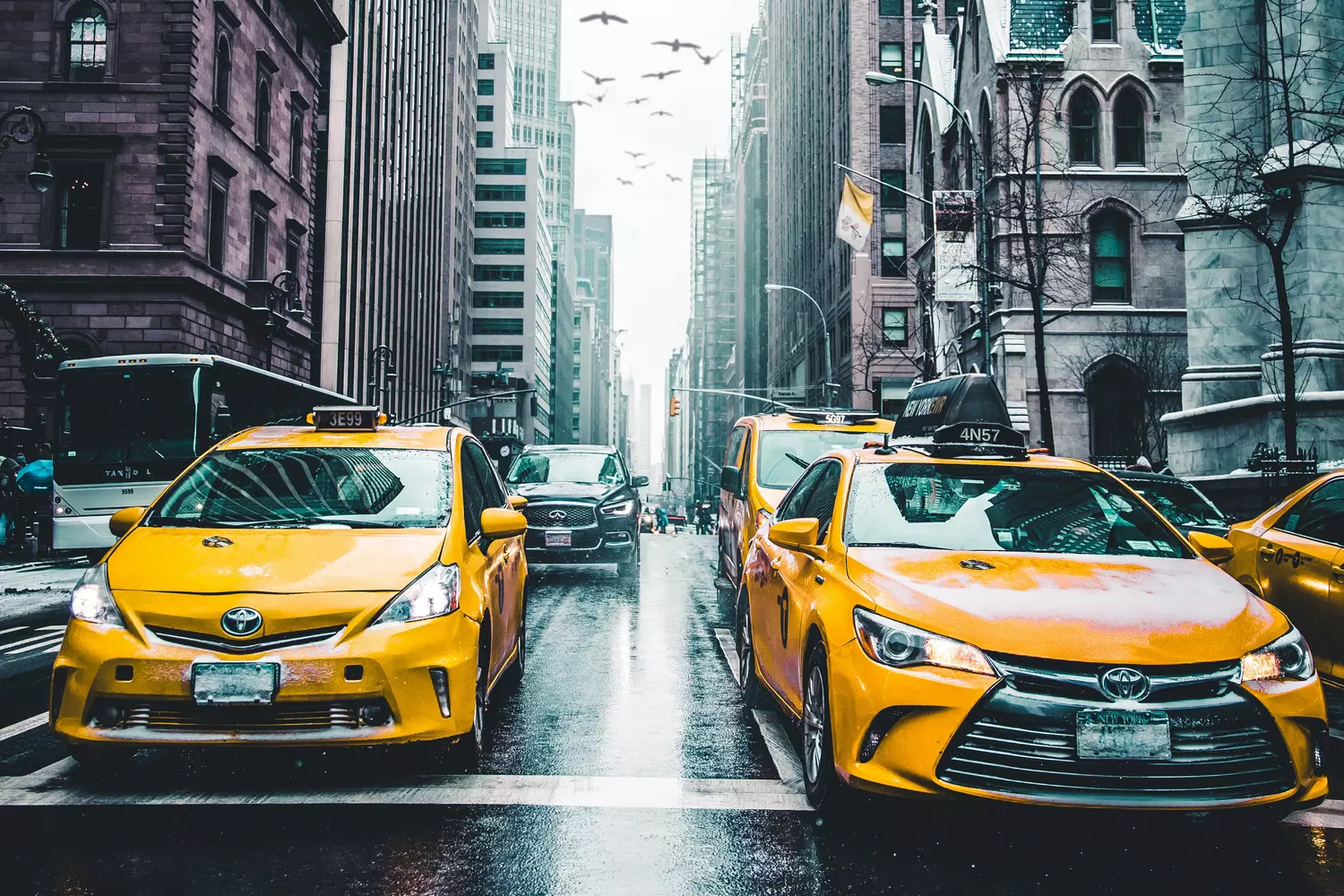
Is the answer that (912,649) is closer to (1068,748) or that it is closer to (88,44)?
(1068,748)

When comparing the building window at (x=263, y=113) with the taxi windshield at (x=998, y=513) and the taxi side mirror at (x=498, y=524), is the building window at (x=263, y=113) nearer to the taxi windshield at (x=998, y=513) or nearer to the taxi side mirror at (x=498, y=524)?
the taxi side mirror at (x=498, y=524)

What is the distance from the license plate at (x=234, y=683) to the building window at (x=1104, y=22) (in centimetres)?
3172

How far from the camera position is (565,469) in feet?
54.8

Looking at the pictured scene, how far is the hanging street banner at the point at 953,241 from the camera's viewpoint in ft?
64.7

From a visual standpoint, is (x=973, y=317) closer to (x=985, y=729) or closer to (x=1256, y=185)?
(x=1256, y=185)

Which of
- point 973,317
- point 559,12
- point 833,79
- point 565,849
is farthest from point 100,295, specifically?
point 559,12

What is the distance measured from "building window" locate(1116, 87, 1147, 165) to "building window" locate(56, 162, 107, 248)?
1059 inches

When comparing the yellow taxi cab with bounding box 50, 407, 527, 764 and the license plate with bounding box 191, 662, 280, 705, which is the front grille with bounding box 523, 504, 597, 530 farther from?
the license plate with bounding box 191, 662, 280, 705

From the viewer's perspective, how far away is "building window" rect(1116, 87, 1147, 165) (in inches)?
1185

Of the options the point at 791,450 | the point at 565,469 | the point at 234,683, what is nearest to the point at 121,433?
the point at 565,469

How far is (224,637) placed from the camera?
4.80 m

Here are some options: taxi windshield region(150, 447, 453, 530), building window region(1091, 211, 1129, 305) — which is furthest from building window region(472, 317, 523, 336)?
taxi windshield region(150, 447, 453, 530)

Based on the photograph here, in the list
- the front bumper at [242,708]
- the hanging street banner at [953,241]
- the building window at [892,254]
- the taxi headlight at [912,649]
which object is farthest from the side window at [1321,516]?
the building window at [892,254]

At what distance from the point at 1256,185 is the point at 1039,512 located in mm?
12736
